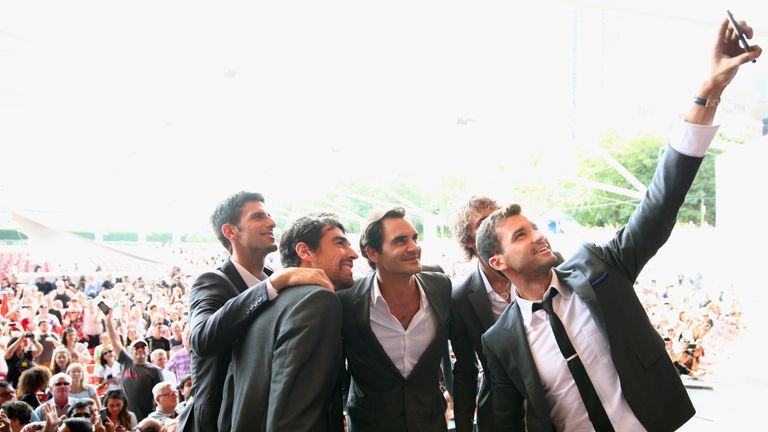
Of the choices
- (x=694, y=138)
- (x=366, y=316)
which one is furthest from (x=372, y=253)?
(x=694, y=138)

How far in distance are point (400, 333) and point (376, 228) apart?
48 cm

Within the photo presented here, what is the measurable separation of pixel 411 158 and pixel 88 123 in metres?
23.1

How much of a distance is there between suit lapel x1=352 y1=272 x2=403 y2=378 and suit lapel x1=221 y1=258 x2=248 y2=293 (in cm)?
45

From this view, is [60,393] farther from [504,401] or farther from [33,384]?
[504,401]

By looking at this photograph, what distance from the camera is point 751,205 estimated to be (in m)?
12.8

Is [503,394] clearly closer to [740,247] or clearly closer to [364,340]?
[364,340]

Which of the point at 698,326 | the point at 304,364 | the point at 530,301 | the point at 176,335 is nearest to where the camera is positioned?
the point at 304,364

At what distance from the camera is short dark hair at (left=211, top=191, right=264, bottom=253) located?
109 inches

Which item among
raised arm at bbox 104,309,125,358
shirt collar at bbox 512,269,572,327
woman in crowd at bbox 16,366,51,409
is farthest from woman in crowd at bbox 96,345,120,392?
shirt collar at bbox 512,269,572,327

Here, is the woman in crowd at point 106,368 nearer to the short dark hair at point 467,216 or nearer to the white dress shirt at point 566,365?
the short dark hair at point 467,216

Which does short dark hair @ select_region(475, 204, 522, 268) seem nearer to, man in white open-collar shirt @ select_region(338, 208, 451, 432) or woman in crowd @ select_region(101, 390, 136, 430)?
man in white open-collar shirt @ select_region(338, 208, 451, 432)

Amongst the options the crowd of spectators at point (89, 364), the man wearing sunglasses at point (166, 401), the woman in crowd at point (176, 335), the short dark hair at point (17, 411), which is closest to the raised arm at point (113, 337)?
the crowd of spectators at point (89, 364)

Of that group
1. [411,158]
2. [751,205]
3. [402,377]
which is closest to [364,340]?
[402,377]

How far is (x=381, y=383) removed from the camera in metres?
2.38
